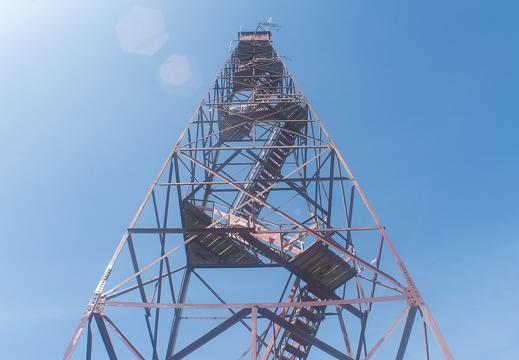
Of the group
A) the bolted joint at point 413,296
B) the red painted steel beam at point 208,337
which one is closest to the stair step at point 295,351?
the red painted steel beam at point 208,337

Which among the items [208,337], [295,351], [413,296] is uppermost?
[413,296]

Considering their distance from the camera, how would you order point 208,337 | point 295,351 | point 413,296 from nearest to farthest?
point 413,296, point 208,337, point 295,351

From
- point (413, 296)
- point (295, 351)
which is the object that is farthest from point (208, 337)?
point (413, 296)

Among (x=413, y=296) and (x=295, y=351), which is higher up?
(x=413, y=296)

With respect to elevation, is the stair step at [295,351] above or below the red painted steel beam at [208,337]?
above

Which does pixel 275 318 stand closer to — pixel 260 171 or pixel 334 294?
pixel 334 294

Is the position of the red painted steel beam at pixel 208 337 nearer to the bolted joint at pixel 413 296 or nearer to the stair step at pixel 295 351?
the stair step at pixel 295 351

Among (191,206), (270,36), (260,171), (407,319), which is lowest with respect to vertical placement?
(407,319)

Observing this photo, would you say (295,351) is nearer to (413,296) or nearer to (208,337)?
(208,337)

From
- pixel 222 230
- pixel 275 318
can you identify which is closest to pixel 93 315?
pixel 222 230

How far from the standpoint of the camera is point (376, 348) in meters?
7.21

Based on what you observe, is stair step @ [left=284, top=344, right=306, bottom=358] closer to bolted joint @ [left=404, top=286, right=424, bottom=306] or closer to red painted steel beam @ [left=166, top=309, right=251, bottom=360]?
red painted steel beam @ [left=166, top=309, right=251, bottom=360]

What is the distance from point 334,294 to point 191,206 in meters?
4.21

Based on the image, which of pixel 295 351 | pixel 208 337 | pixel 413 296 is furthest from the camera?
pixel 295 351
